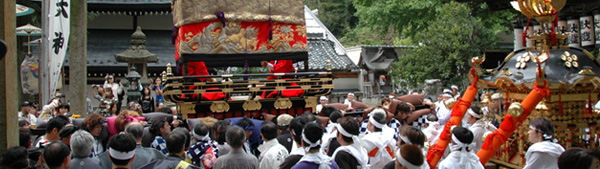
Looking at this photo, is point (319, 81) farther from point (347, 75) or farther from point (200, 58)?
point (347, 75)

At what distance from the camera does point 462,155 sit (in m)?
4.40

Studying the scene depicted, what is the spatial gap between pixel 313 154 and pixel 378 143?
1.44 metres

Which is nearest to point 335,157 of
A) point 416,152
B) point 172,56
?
point 416,152

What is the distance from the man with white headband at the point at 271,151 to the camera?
4.74 metres

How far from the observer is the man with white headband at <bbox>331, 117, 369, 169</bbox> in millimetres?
4395

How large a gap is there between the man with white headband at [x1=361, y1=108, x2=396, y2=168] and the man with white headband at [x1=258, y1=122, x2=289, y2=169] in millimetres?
918

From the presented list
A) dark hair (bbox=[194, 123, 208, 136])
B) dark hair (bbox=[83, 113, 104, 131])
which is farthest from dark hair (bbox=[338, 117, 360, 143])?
dark hair (bbox=[83, 113, 104, 131])

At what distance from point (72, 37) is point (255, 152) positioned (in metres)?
5.08

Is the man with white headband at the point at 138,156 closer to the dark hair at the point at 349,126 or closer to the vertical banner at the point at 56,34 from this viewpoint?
the dark hair at the point at 349,126

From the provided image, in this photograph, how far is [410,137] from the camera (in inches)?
177

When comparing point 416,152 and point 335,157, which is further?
point 335,157

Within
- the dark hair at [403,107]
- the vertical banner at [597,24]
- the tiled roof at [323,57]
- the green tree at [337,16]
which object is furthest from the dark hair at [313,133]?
the green tree at [337,16]

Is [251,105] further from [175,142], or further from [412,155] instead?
[412,155]

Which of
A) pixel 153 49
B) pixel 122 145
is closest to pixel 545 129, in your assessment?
pixel 122 145
